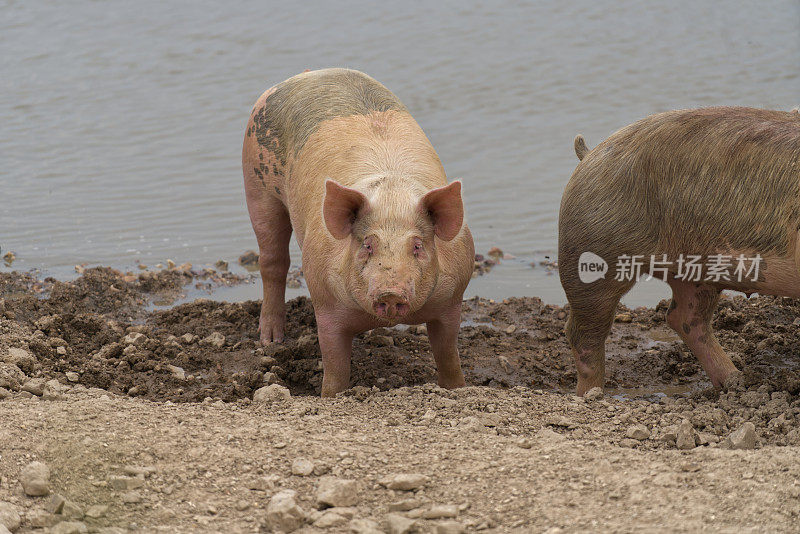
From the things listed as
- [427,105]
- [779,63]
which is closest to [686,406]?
[427,105]

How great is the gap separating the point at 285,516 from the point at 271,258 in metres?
3.44

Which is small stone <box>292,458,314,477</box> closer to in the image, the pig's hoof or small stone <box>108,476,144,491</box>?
small stone <box>108,476,144,491</box>

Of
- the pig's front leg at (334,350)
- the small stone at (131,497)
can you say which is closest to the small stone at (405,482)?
the small stone at (131,497)

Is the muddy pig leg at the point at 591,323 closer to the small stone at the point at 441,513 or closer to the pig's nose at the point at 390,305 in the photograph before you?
the pig's nose at the point at 390,305

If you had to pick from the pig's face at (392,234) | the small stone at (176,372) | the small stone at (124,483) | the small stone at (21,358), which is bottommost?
the small stone at (176,372)

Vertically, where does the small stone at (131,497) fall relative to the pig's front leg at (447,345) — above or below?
above

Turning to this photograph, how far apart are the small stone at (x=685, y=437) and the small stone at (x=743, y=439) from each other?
0.39 ft

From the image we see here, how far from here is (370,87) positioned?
19.6 feet

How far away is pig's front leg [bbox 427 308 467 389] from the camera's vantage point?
16.7 feet

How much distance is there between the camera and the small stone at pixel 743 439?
3965mm

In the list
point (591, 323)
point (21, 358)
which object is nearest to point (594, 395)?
point (591, 323)

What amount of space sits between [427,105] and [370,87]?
18.2 ft

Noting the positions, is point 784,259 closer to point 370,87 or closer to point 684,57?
point 370,87

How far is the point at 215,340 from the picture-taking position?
6262mm
